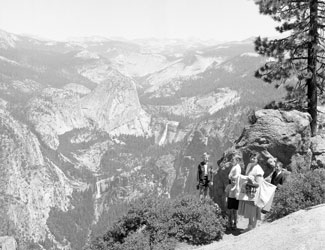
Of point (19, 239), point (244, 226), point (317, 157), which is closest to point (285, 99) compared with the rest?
point (317, 157)

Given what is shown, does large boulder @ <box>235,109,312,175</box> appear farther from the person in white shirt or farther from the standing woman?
the standing woman

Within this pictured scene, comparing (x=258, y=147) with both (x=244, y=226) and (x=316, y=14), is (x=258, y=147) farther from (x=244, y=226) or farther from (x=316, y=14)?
(x=316, y=14)

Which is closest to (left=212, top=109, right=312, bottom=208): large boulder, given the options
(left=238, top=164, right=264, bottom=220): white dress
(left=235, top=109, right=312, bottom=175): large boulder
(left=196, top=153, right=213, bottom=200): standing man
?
(left=235, top=109, right=312, bottom=175): large boulder

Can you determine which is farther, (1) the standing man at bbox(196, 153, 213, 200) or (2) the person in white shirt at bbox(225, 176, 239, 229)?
(1) the standing man at bbox(196, 153, 213, 200)

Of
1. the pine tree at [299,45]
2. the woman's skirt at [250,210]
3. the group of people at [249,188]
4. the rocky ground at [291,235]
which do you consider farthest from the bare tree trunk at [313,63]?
the rocky ground at [291,235]

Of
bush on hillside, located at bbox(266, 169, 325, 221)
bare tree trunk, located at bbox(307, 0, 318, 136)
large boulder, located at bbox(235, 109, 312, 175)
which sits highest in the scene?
bare tree trunk, located at bbox(307, 0, 318, 136)

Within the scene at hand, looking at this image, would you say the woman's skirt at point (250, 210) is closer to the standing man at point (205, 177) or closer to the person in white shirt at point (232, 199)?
the person in white shirt at point (232, 199)
